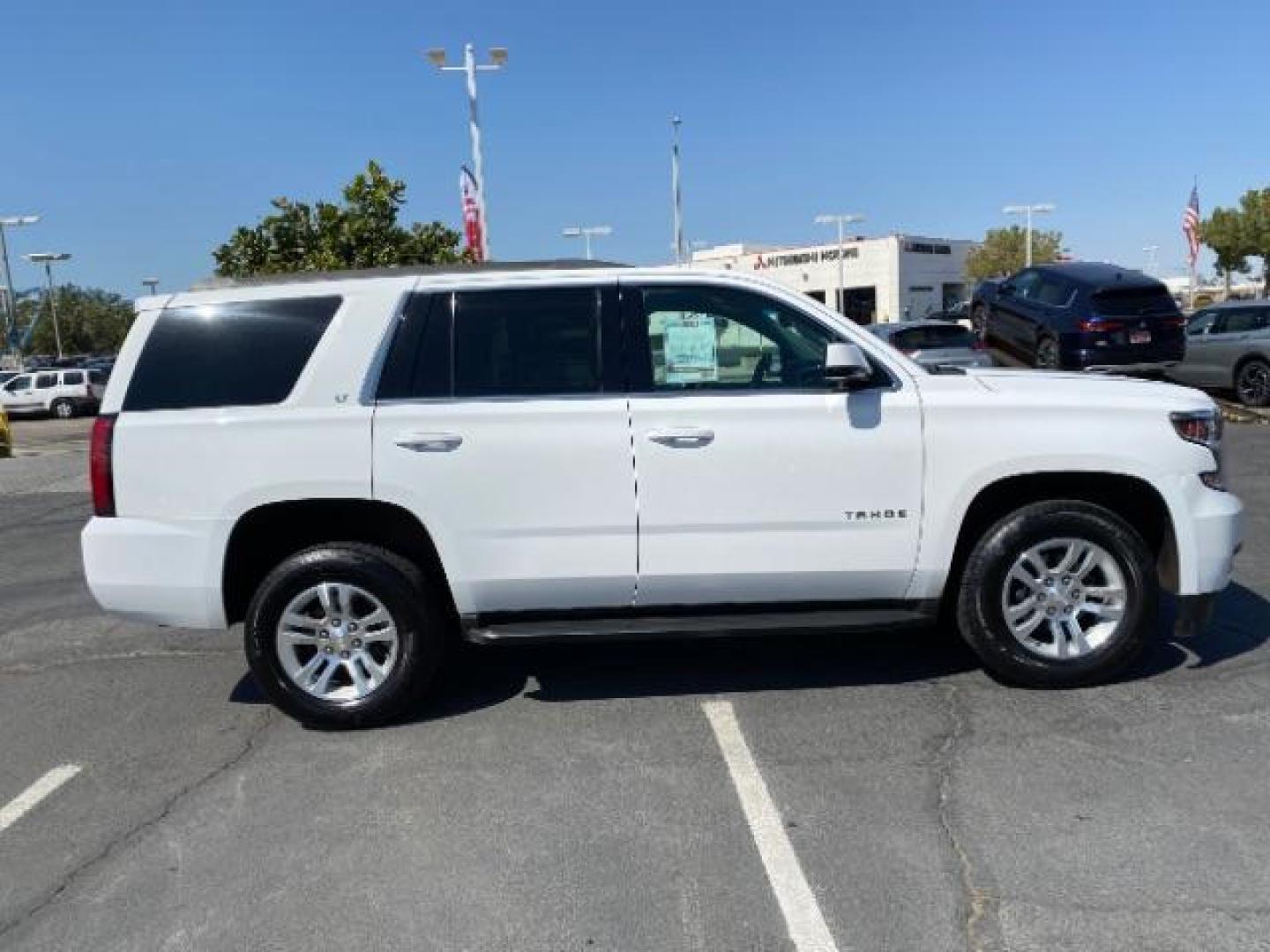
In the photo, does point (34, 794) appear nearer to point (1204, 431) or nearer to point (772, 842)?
point (772, 842)

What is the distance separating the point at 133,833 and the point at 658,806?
1.83 m

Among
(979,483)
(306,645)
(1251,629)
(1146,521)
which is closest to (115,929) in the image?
(306,645)

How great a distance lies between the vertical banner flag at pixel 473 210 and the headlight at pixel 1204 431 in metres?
20.8

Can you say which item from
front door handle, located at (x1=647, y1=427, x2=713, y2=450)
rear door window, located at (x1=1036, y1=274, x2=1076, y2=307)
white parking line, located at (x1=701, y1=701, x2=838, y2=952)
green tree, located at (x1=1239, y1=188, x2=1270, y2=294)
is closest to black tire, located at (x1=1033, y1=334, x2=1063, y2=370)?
rear door window, located at (x1=1036, y1=274, x2=1076, y2=307)

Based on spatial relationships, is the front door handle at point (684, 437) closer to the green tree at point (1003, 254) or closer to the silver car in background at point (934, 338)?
the silver car in background at point (934, 338)

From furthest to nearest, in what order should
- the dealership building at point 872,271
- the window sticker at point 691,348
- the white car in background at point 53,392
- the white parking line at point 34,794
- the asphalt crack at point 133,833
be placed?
the dealership building at point 872,271, the white car in background at point 53,392, the window sticker at point 691,348, the white parking line at point 34,794, the asphalt crack at point 133,833

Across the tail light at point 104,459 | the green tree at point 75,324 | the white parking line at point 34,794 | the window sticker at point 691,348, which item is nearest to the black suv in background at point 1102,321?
the window sticker at point 691,348

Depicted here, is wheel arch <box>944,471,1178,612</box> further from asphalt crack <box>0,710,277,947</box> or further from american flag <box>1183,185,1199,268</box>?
american flag <box>1183,185,1199,268</box>

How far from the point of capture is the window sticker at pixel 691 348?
4.28 m

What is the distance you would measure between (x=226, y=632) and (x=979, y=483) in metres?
4.29

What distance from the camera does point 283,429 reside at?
4145 mm

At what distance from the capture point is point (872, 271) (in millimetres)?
77688

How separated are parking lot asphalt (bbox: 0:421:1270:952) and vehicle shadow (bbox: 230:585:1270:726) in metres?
0.02


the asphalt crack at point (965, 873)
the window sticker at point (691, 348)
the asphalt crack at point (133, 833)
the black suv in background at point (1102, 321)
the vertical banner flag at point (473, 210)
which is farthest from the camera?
the vertical banner flag at point (473, 210)
